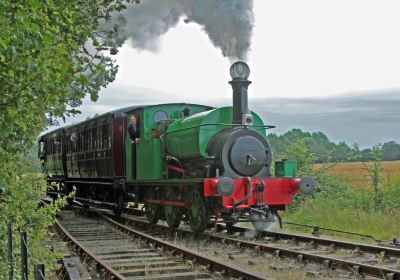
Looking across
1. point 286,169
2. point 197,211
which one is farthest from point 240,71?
point 197,211

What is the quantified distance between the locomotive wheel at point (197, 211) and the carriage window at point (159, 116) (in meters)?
2.59

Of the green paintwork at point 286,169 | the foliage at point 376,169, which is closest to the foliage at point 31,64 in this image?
the green paintwork at point 286,169

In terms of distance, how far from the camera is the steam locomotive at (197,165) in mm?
10297

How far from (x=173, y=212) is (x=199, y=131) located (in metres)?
2.40

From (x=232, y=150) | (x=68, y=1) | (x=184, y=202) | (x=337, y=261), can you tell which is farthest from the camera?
(x=184, y=202)

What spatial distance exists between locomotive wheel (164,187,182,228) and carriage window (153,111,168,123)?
6.15ft

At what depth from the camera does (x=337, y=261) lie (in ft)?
24.5

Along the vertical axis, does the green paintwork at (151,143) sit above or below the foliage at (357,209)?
above

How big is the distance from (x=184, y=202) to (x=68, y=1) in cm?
685

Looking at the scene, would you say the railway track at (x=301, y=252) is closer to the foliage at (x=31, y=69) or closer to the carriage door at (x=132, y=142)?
the carriage door at (x=132, y=142)

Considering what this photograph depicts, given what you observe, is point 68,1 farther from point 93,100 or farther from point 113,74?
point 113,74

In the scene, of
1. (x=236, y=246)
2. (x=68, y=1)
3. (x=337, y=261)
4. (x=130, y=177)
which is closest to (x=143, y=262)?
(x=236, y=246)

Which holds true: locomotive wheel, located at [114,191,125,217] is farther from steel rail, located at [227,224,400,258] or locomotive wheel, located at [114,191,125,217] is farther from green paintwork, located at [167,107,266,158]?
steel rail, located at [227,224,400,258]

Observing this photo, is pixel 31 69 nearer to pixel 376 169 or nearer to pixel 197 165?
pixel 197 165
